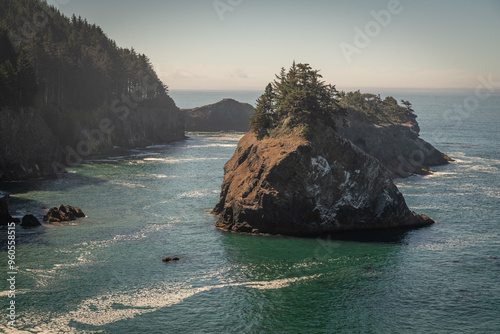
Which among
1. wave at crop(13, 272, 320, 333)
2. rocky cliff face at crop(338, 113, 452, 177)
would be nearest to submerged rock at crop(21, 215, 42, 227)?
wave at crop(13, 272, 320, 333)

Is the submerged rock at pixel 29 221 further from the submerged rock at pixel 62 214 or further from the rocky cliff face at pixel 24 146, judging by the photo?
the rocky cliff face at pixel 24 146

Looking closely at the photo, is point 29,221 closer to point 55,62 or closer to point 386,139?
point 55,62

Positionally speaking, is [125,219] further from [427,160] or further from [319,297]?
[427,160]

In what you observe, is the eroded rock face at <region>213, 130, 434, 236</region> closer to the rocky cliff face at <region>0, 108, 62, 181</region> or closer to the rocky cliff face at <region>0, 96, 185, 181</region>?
the rocky cliff face at <region>0, 108, 62, 181</region>

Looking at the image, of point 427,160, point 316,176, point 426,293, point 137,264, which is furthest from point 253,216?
point 427,160

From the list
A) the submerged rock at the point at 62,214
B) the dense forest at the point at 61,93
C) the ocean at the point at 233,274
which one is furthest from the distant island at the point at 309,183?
the dense forest at the point at 61,93

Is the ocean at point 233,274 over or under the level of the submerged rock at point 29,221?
under
